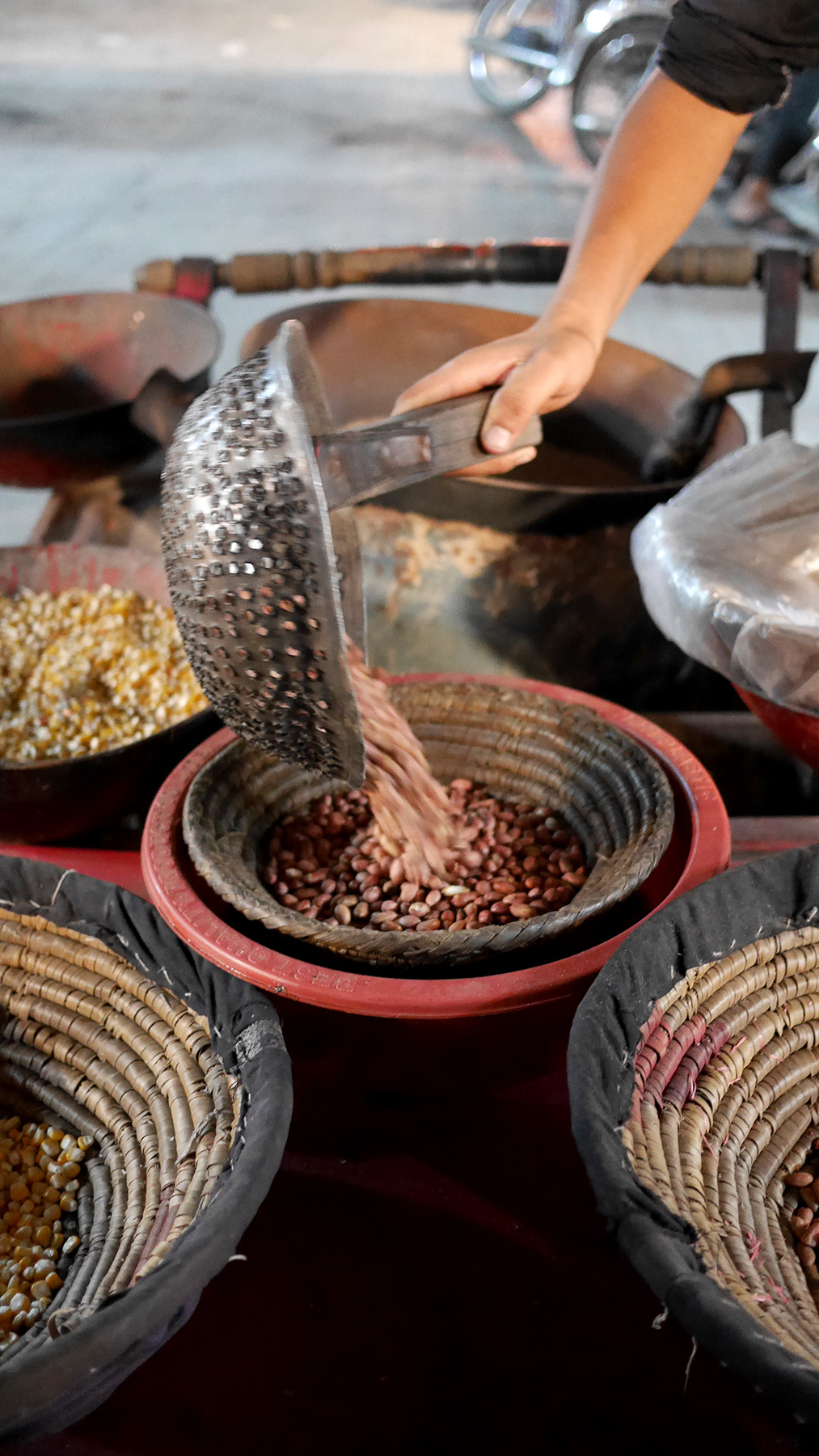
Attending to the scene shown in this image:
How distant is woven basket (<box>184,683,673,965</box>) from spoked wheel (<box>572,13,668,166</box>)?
15.2 feet

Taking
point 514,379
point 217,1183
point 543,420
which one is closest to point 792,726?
point 514,379

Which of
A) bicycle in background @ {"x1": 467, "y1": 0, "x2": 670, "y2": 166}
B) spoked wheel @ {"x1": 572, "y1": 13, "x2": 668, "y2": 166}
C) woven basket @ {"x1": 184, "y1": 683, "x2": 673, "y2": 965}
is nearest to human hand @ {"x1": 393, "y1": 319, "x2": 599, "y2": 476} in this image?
woven basket @ {"x1": 184, "y1": 683, "x2": 673, "y2": 965}

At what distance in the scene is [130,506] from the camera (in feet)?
5.93

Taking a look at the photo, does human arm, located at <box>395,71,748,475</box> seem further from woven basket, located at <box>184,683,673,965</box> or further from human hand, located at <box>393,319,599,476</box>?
woven basket, located at <box>184,683,673,965</box>

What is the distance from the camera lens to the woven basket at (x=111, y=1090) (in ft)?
2.25

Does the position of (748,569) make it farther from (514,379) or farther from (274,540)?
(274,540)

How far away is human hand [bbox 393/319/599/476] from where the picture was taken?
34.6 inches

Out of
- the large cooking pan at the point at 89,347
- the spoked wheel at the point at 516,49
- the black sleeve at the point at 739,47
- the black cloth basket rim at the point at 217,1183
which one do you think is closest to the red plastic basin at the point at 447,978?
the black cloth basket rim at the point at 217,1183

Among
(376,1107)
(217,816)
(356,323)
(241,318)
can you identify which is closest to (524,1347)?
(376,1107)

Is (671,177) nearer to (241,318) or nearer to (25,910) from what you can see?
(25,910)

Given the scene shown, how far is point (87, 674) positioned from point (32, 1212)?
2.33 feet

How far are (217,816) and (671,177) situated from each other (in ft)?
2.75

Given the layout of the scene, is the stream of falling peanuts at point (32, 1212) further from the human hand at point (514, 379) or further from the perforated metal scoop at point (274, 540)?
the human hand at point (514, 379)

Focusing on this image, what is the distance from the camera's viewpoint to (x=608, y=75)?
511 cm
